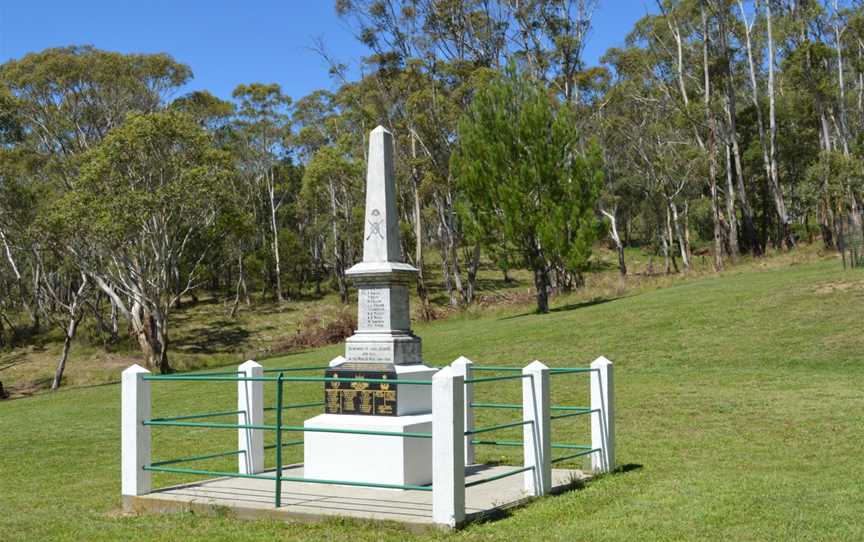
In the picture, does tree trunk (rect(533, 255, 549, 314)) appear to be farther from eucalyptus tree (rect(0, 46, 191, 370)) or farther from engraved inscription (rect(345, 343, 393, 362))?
engraved inscription (rect(345, 343, 393, 362))

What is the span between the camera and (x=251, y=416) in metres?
11.3

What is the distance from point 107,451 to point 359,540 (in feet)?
32.0

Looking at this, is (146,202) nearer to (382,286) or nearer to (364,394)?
(382,286)

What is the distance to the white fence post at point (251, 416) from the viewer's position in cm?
1135

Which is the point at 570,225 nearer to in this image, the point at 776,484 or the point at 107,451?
the point at 107,451

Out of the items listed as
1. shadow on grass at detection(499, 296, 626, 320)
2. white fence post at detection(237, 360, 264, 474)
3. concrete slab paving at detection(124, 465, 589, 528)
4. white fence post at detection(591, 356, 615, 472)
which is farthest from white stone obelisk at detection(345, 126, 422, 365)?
shadow on grass at detection(499, 296, 626, 320)

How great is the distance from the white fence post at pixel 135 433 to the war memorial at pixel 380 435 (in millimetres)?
12

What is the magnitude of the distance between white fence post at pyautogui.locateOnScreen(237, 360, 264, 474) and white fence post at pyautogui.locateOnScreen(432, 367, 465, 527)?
3.74 metres

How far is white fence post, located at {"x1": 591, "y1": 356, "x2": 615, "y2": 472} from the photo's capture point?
11.0 meters

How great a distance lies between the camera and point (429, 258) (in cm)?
7912

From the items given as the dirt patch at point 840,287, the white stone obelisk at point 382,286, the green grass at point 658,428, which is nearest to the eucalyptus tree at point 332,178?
the green grass at point 658,428

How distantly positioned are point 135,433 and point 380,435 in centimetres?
266

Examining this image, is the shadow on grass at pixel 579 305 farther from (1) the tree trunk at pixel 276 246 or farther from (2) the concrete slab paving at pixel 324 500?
(1) the tree trunk at pixel 276 246

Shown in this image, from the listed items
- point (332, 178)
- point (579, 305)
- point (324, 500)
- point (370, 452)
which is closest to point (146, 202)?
point (579, 305)
